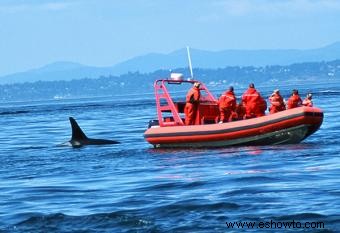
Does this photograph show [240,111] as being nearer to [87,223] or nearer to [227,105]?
[227,105]

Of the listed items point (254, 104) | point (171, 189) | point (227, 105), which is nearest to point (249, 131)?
point (254, 104)

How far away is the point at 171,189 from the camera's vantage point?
2131 cm

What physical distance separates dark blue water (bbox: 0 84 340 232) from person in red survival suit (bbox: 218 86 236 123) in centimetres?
154

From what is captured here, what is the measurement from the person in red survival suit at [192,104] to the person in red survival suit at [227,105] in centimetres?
91

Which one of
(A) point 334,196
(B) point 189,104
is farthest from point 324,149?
(A) point 334,196

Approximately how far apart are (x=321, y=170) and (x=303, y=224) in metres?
7.21

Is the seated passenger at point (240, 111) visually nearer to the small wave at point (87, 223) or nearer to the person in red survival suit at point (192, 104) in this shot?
the person in red survival suit at point (192, 104)

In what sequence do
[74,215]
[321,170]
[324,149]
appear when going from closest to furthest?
[74,215] → [321,170] → [324,149]

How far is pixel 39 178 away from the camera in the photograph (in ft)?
83.6

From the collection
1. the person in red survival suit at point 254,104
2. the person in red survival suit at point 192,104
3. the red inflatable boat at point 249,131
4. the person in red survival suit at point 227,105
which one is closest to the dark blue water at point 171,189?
the red inflatable boat at point 249,131

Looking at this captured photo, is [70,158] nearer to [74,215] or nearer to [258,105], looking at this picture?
[258,105]

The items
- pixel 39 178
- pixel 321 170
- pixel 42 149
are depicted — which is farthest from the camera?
pixel 42 149

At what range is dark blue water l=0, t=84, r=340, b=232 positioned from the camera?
17.0 m

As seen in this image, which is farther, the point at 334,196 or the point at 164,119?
the point at 164,119
